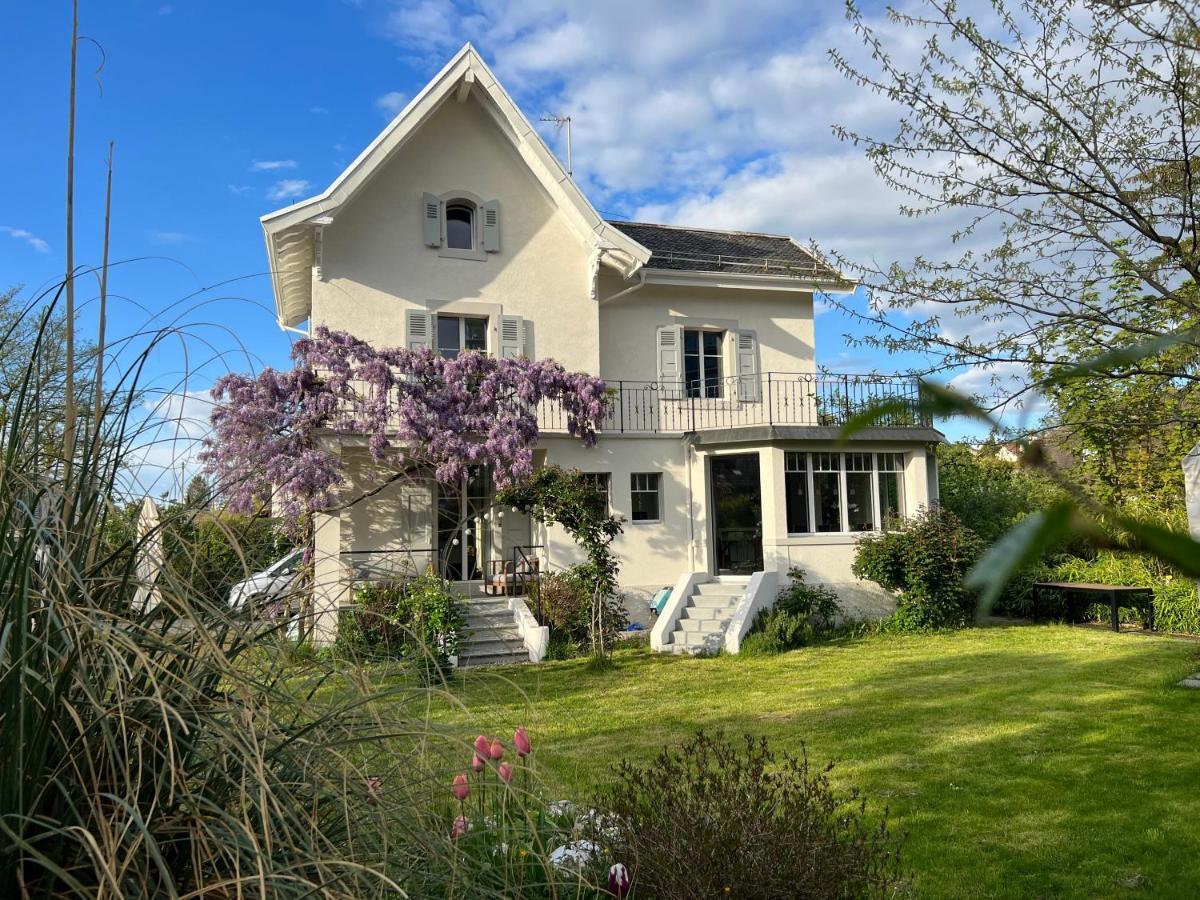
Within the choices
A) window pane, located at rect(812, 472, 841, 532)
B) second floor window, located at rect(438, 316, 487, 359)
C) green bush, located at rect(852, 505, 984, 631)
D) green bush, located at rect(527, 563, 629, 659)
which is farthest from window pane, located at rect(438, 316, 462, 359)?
green bush, located at rect(852, 505, 984, 631)

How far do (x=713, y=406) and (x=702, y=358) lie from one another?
1082 mm

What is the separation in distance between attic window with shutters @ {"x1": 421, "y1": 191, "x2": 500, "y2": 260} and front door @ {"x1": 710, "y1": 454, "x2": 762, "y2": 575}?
20.6ft


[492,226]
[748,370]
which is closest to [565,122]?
[492,226]

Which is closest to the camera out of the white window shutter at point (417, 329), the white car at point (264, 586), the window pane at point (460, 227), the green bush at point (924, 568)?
the white car at point (264, 586)

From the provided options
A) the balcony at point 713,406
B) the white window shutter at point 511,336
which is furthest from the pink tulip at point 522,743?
the white window shutter at point 511,336

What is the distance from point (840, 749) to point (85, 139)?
679cm

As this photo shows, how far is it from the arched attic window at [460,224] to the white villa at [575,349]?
0.14 ft

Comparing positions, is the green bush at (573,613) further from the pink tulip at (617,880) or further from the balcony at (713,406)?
the pink tulip at (617,880)

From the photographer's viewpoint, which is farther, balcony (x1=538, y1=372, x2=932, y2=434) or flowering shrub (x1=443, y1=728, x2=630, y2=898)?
balcony (x1=538, y1=372, x2=932, y2=434)

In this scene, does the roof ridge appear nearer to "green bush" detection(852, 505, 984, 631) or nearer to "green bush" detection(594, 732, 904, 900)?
"green bush" detection(852, 505, 984, 631)

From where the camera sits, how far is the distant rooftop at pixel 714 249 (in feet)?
61.8

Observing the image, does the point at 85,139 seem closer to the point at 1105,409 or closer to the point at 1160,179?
the point at 1105,409

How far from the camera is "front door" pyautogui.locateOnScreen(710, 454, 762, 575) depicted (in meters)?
17.8

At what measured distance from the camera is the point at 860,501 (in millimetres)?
17609
